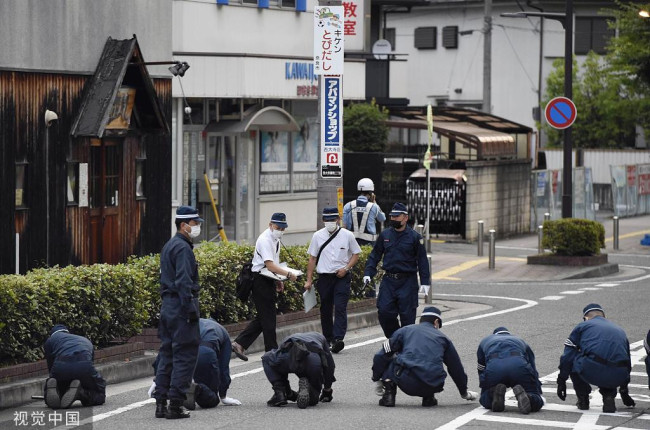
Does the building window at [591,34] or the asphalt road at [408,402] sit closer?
the asphalt road at [408,402]

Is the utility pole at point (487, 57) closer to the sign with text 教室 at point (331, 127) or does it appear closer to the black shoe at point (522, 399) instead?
the sign with text 教室 at point (331, 127)

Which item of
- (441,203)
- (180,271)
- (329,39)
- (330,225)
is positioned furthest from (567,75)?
(180,271)

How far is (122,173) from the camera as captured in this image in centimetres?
1994

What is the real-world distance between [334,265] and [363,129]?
1985cm

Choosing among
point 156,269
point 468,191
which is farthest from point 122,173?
point 468,191

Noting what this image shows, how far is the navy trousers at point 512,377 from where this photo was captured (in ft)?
36.8

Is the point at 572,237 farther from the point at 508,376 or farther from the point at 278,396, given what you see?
the point at 278,396

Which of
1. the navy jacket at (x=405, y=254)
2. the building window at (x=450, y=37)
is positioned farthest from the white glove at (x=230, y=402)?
the building window at (x=450, y=37)

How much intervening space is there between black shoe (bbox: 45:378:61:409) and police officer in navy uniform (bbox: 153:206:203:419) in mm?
990

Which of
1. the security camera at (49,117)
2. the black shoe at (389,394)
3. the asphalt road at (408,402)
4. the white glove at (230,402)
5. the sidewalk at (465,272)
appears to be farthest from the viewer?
the security camera at (49,117)

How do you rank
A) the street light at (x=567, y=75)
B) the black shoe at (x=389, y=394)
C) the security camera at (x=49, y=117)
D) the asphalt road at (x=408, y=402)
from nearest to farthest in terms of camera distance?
the asphalt road at (x=408, y=402), the black shoe at (x=389, y=394), the security camera at (x=49, y=117), the street light at (x=567, y=75)

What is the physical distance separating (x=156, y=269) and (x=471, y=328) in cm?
504

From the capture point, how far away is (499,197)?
33688 mm

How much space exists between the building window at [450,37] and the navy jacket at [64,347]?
45068 millimetres
